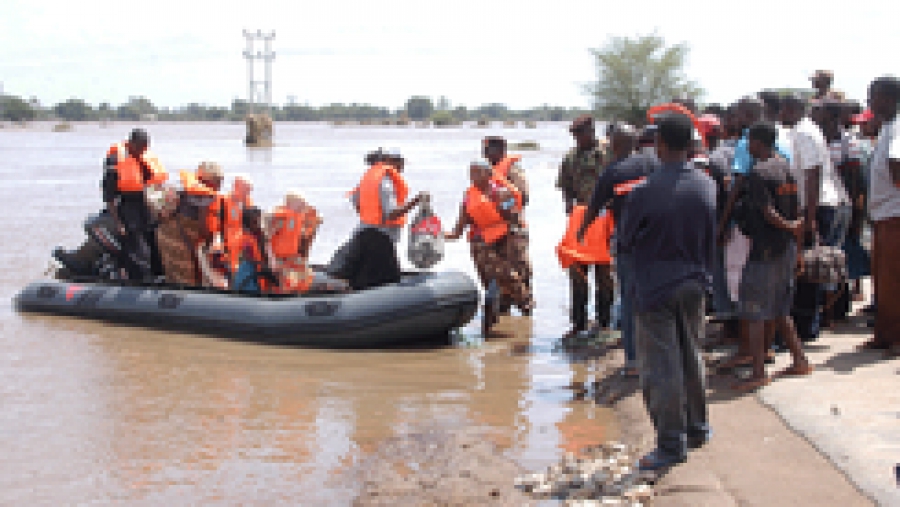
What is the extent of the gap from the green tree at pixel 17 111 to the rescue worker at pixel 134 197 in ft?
374

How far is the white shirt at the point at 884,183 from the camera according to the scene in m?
6.34

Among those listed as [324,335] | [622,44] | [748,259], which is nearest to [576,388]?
[748,259]

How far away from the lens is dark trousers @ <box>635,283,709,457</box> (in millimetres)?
4680

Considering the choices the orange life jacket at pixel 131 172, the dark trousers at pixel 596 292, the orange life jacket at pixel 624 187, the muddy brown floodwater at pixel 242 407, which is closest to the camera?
the muddy brown floodwater at pixel 242 407

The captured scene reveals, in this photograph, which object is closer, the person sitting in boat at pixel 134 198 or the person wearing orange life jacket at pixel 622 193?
the person wearing orange life jacket at pixel 622 193

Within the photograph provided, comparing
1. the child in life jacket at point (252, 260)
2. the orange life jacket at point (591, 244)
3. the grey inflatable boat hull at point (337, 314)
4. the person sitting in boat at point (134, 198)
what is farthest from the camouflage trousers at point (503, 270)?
the person sitting in boat at point (134, 198)

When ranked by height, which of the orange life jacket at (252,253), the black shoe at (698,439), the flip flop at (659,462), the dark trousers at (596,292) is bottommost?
the flip flop at (659,462)

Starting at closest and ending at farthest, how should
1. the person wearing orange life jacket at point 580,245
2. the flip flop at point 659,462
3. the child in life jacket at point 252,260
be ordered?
1. the flip flop at point 659,462
2. the person wearing orange life jacket at point 580,245
3. the child in life jacket at point 252,260

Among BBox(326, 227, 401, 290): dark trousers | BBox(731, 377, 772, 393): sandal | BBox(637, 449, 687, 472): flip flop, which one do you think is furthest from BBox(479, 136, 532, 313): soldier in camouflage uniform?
BBox(637, 449, 687, 472): flip flop

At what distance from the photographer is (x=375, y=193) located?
27.9ft

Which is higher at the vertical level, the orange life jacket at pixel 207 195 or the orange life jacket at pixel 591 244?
the orange life jacket at pixel 207 195

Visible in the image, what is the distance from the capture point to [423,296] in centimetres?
859

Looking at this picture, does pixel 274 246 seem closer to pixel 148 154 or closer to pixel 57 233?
pixel 148 154

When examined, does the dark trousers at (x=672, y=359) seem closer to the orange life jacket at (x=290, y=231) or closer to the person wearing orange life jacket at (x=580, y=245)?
the person wearing orange life jacket at (x=580, y=245)
